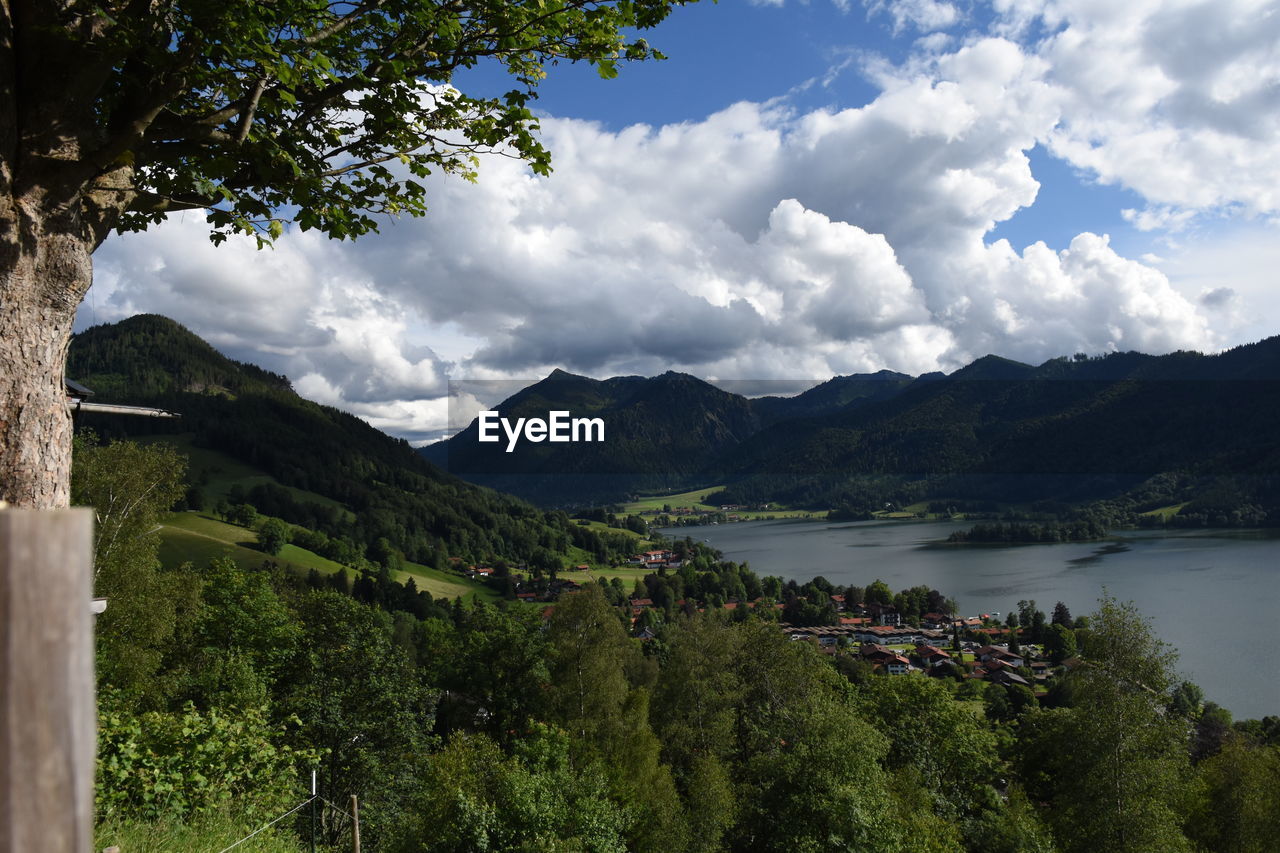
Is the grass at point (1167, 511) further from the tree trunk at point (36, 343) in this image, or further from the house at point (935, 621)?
the tree trunk at point (36, 343)

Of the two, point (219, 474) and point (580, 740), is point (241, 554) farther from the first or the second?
point (580, 740)

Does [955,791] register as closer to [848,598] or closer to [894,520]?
[848,598]

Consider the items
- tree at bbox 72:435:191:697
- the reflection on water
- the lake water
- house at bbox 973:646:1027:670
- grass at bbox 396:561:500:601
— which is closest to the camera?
tree at bbox 72:435:191:697

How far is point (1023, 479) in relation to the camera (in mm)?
193750

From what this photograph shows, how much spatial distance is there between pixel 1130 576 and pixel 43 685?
92095mm

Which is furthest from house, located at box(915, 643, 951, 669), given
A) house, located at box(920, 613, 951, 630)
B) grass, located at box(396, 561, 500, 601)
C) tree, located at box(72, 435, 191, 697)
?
tree, located at box(72, 435, 191, 697)

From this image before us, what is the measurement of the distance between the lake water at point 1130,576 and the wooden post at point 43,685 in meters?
45.9

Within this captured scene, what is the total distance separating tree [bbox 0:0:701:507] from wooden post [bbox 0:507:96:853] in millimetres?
2589

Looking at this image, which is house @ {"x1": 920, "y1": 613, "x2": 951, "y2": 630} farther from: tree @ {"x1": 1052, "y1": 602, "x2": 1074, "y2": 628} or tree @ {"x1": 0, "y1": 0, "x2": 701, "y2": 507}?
tree @ {"x1": 0, "y1": 0, "x2": 701, "y2": 507}

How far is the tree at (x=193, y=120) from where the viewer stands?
300 cm

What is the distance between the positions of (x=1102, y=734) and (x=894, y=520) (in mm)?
161831

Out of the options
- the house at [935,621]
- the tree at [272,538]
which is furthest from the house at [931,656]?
the tree at [272,538]

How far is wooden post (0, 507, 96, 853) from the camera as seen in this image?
85 cm

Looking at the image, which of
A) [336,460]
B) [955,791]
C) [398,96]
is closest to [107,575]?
[398,96]
